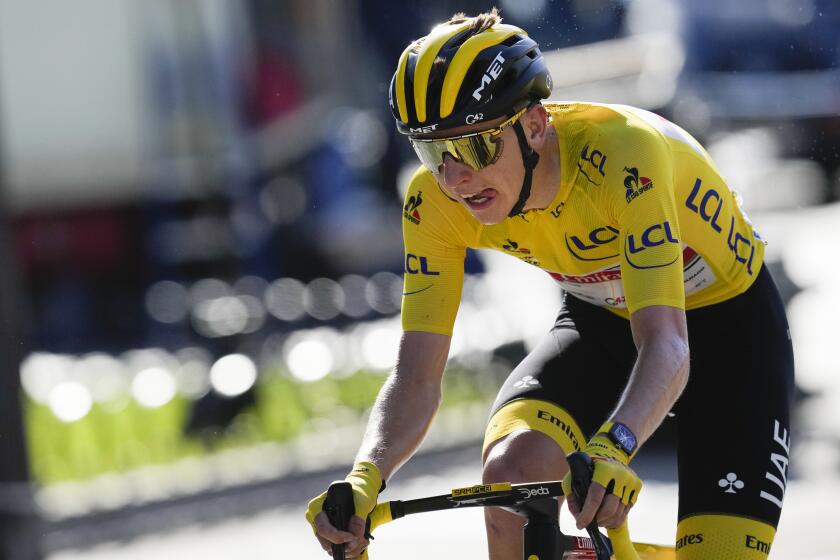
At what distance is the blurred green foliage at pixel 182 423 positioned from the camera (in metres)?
8.59

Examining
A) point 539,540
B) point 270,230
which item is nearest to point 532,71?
point 539,540

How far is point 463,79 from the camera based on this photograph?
11.0 ft

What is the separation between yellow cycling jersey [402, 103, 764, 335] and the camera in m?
3.45

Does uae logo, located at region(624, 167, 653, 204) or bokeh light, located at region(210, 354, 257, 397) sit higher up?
uae logo, located at region(624, 167, 653, 204)

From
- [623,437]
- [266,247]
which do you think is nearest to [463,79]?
[623,437]

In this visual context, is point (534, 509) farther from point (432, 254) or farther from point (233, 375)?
point (233, 375)

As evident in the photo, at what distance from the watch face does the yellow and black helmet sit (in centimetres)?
82

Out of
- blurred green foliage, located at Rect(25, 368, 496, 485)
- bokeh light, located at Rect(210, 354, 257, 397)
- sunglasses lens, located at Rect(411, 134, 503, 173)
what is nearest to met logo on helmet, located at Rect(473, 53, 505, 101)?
sunglasses lens, located at Rect(411, 134, 503, 173)

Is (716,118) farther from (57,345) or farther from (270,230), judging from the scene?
(57,345)

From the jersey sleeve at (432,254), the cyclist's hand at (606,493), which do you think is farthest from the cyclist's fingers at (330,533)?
the jersey sleeve at (432,254)

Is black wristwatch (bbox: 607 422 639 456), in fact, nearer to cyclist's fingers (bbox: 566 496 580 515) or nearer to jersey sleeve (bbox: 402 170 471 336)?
cyclist's fingers (bbox: 566 496 580 515)

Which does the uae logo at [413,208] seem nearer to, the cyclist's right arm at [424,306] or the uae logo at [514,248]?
the cyclist's right arm at [424,306]

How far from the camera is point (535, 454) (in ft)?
11.2

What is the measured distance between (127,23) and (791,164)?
8.28 m
